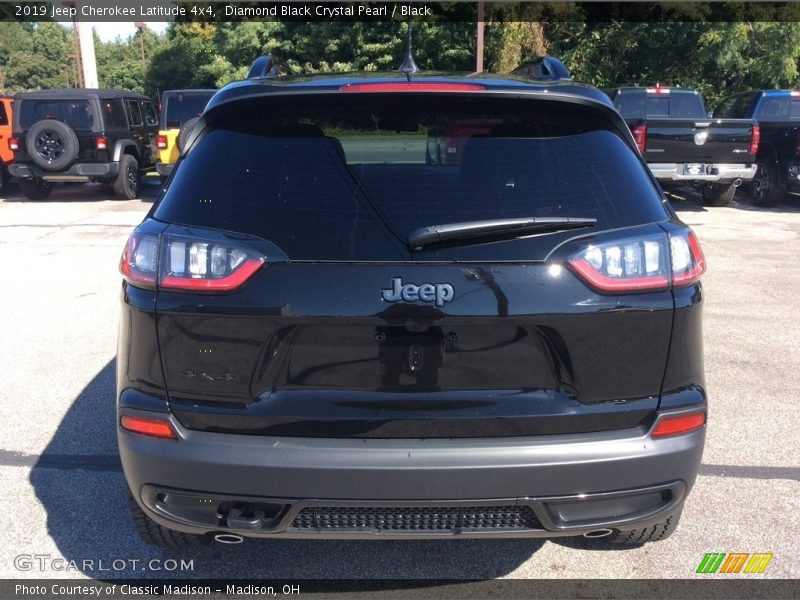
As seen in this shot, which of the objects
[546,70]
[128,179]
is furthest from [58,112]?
[546,70]

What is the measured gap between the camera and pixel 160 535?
8.62ft

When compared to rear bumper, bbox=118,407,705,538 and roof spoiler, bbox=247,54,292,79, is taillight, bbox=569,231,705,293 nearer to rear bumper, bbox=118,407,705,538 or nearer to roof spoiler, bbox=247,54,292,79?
rear bumper, bbox=118,407,705,538

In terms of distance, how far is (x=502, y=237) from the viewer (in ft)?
6.81

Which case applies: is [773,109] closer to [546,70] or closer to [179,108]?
[179,108]

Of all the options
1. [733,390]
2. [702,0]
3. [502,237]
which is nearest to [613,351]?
[502,237]

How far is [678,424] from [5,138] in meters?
15.2

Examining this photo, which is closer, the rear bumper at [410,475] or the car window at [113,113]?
the rear bumper at [410,475]

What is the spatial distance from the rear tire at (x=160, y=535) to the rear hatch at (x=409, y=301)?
0.67 meters

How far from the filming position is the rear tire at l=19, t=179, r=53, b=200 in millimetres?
13516

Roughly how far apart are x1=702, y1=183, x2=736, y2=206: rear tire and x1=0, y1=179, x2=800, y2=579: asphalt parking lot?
5531 millimetres

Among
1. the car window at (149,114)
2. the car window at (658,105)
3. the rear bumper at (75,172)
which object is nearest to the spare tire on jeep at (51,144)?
the rear bumper at (75,172)

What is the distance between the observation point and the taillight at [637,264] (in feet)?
6.79

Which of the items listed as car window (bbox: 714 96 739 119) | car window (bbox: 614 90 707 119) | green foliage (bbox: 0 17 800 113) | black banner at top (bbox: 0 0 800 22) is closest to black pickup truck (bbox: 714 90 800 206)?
car window (bbox: 714 96 739 119)

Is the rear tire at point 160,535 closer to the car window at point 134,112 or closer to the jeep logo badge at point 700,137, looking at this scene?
the jeep logo badge at point 700,137
